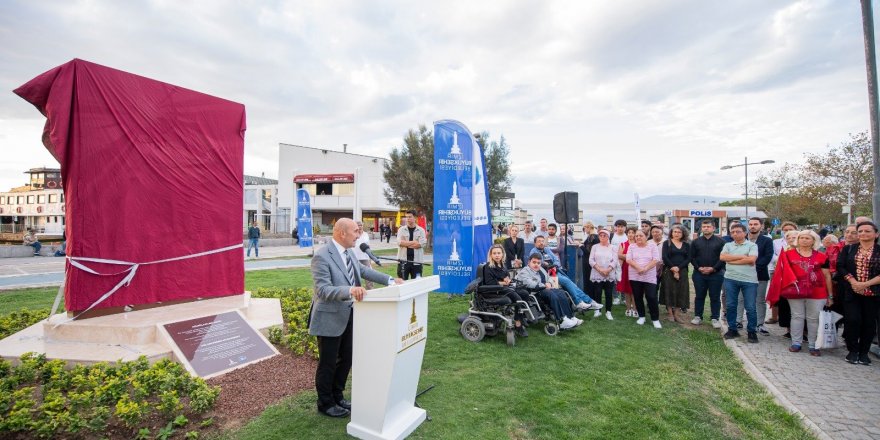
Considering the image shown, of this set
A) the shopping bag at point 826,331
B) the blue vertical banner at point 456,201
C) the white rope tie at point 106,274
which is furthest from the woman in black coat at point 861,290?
the white rope tie at point 106,274

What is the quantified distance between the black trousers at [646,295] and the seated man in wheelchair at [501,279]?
2350 millimetres

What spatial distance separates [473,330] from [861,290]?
4.97 meters

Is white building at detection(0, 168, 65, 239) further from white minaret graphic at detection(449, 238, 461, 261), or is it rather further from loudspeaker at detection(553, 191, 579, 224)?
loudspeaker at detection(553, 191, 579, 224)

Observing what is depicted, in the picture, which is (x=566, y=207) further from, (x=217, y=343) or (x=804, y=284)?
(x=217, y=343)

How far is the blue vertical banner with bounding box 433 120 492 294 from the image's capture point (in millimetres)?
9094

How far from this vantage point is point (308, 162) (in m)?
40.6

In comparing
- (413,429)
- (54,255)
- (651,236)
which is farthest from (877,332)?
(54,255)

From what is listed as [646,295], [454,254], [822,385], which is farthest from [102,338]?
[822,385]

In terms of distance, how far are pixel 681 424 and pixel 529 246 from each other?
6.02 metres

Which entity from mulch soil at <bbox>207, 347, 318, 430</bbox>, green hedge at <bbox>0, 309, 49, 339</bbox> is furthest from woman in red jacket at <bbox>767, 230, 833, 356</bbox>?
green hedge at <bbox>0, 309, 49, 339</bbox>

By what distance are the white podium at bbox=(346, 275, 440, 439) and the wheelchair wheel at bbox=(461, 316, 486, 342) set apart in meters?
2.73

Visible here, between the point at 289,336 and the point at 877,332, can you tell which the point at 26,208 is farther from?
the point at 877,332

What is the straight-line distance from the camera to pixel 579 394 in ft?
13.9

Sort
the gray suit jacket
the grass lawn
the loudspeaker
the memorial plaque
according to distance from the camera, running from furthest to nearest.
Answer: the loudspeaker
the memorial plaque
the grass lawn
the gray suit jacket
